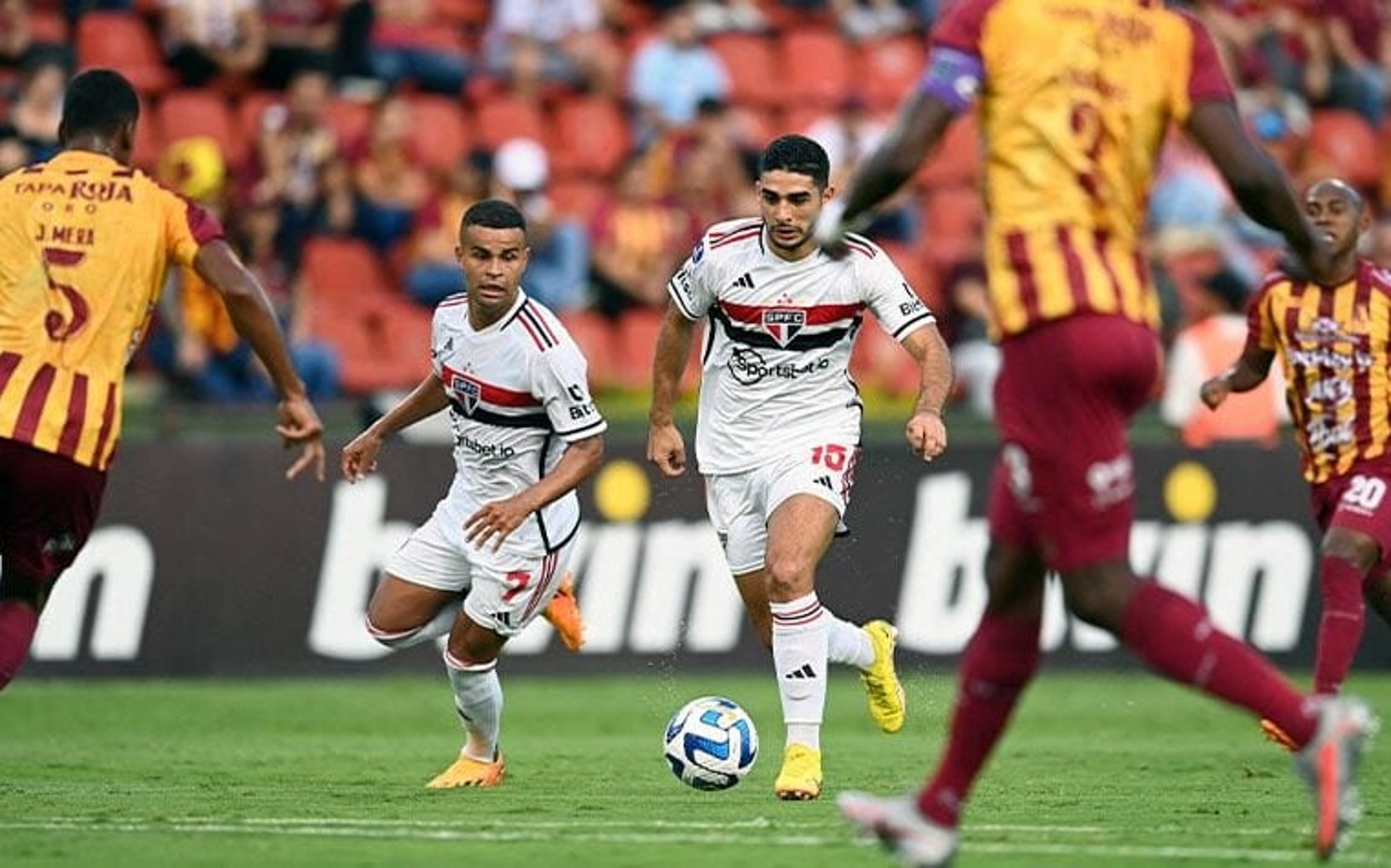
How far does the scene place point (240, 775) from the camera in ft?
34.9

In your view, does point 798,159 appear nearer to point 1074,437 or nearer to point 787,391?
point 787,391

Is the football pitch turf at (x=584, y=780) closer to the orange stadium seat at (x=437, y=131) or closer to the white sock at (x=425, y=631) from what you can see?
the white sock at (x=425, y=631)

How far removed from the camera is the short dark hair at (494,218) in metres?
10.2

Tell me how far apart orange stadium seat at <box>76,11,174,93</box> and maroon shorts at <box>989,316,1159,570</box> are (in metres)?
13.0

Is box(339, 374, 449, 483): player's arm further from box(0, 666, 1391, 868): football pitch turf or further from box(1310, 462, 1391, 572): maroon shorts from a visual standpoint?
box(1310, 462, 1391, 572): maroon shorts

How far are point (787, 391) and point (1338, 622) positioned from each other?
237cm

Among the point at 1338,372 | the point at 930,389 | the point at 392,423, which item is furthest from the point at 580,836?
the point at 1338,372

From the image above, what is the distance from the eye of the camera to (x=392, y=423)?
10727 millimetres

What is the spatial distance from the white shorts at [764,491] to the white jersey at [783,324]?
5 centimetres

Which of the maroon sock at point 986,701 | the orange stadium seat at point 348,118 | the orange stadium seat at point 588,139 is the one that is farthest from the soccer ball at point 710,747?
the orange stadium seat at point 588,139

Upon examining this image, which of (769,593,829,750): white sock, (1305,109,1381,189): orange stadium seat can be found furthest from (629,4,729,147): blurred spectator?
(769,593,829,750): white sock

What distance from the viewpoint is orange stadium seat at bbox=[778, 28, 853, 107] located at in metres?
21.8

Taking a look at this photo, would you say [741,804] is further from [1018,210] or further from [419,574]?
[1018,210]

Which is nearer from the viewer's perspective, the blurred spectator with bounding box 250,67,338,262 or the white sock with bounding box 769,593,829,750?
the white sock with bounding box 769,593,829,750
